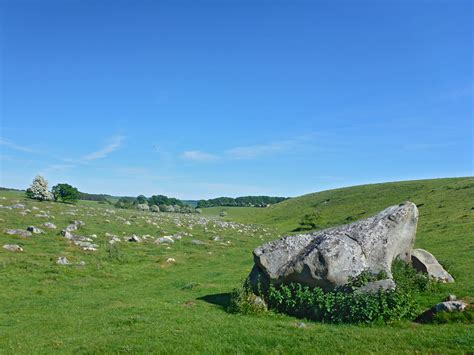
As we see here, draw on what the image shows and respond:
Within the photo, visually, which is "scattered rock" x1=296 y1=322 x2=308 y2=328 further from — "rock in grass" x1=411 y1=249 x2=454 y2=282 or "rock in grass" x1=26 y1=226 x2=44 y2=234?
"rock in grass" x1=26 y1=226 x2=44 y2=234

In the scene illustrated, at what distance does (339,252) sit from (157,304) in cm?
1057

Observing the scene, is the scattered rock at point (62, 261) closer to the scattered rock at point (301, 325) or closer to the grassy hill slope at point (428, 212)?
the scattered rock at point (301, 325)

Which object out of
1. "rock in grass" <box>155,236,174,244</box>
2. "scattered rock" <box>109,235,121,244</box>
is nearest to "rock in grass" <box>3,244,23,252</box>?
"scattered rock" <box>109,235,121,244</box>

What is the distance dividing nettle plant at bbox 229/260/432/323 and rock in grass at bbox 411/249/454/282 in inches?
82.7

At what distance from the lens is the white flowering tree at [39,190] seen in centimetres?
9931

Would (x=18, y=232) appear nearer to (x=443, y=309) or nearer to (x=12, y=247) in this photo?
(x=12, y=247)

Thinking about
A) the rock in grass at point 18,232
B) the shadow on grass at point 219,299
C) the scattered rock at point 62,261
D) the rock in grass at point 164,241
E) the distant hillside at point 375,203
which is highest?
the distant hillside at point 375,203

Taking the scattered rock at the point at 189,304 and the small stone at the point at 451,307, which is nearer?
the small stone at the point at 451,307

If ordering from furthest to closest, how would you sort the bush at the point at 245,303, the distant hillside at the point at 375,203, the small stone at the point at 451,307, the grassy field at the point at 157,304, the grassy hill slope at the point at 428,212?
the distant hillside at the point at 375,203, the grassy hill slope at the point at 428,212, the bush at the point at 245,303, the small stone at the point at 451,307, the grassy field at the point at 157,304

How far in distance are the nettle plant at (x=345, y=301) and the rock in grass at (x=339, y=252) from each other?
0.55 m

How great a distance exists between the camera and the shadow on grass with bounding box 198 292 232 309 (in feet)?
75.1

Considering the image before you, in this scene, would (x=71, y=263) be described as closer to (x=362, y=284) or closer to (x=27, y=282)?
(x=27, y=282)

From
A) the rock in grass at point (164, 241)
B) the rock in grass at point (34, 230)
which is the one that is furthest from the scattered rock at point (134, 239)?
the rock in grass at point (34, 230)

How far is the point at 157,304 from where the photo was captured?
22.8 meters
